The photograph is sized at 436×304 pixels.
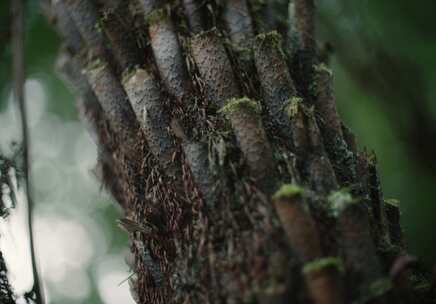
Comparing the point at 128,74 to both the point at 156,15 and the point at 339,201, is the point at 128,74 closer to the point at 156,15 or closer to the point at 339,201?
the point at 156,15

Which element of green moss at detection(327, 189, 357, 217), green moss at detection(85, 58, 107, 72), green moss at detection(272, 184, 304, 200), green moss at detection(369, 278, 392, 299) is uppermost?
green moss at detection(85, 58, 107, 72)

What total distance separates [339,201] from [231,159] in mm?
390

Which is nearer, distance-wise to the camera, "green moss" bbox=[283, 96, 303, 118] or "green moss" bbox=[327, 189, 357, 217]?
"green moss" bbox=[327, 189, 357, 217]

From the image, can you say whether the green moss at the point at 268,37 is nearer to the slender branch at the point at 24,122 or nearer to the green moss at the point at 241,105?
the green moss at the point at 241,105

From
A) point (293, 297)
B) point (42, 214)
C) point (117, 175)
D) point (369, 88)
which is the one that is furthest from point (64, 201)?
point (293, 297)

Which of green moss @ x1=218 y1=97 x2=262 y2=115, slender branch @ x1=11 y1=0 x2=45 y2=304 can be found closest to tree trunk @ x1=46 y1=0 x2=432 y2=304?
green moss @ x1=218 y1=97 x2=262 y2=115

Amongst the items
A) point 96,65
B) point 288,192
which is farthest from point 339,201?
point 96,65

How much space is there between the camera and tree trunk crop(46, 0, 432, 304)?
1374mm

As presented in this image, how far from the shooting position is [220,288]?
1.41 m

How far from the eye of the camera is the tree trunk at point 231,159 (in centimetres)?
137

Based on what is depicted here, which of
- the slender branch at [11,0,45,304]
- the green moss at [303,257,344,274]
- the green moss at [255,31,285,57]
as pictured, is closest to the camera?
the green moss at [303,257,344,274]

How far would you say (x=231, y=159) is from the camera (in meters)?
1.62

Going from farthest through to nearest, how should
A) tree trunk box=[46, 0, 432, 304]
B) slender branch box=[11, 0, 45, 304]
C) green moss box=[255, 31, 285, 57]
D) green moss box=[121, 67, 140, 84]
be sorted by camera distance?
1. green moss box=[121, 67, 140, 84]
2. green moss box=[255, 31, 285, 57]
3. slender branch box=[11, 0, 45, 304]
4. tree trunk box=[46, 0, 432, 304]

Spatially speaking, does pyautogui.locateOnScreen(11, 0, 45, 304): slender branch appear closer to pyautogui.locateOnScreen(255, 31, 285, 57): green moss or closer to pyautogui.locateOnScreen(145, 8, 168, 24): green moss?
pyautogui.locateOnScreen(145, 8, 168, 24): green moss
